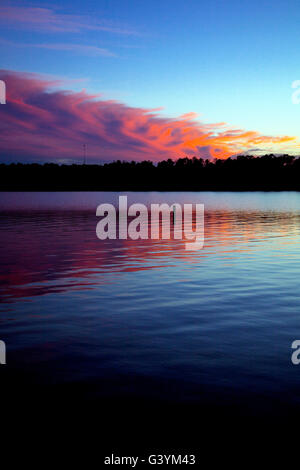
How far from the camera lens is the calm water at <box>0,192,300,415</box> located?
9.30 meters

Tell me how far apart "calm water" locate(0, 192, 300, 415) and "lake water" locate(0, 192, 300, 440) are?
35 mm

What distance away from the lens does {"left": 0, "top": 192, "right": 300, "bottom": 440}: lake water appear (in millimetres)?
9141

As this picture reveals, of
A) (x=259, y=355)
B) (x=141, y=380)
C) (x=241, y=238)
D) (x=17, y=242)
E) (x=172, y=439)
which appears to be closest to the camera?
(x=172, y=439)

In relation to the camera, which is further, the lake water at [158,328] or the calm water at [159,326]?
the calm water at [159,326]

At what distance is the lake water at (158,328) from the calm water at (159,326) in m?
0.04

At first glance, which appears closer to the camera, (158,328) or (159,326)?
(158,328)

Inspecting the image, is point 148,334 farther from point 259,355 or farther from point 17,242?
point 17,242

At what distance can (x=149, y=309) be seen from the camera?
15766 mm

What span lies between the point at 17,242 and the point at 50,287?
18.4 meters

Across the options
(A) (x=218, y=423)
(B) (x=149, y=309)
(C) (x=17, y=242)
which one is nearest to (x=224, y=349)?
(A) (x=218, y=423)

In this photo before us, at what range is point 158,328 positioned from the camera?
1342 centimetres

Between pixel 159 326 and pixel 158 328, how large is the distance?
8.1 inches

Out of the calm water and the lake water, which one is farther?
the calm water

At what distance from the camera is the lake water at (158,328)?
914cm
